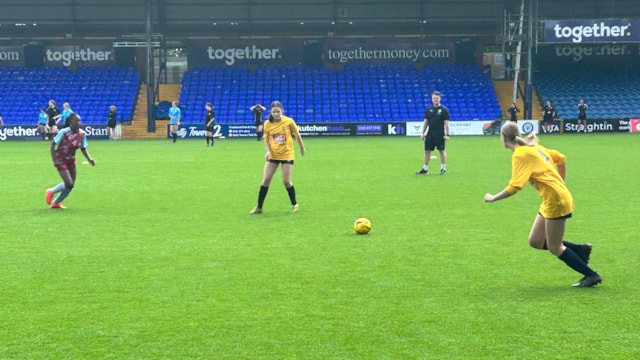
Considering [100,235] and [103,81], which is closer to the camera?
[100,235]

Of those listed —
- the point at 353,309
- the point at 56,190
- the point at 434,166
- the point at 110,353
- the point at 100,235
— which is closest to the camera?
the point at 110,353

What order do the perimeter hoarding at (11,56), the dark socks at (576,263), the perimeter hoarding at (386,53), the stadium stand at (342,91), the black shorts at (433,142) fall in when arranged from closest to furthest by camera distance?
1. the dark socks at (576,263)
2. the black shorts at (433,142)
3. the stadium stand at (342,91)
4. the perimeter hoarding at (11,56)
5. the perimeter hoarding at (386,53)

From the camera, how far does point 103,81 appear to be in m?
54.0

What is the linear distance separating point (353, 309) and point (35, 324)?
2.79 meters

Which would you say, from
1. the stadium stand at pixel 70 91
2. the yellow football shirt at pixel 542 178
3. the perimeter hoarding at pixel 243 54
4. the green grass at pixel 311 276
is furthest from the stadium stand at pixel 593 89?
the yellow football shirt at pixel 542 178

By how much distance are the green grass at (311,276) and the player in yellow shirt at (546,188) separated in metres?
0.35

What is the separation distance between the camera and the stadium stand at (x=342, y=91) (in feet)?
166

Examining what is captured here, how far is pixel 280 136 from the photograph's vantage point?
14672mm

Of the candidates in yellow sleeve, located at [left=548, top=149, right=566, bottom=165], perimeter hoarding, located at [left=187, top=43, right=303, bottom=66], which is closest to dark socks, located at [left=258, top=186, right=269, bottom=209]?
yellow sleeve, located at [left=548, top=149, right=566, bottom=165]

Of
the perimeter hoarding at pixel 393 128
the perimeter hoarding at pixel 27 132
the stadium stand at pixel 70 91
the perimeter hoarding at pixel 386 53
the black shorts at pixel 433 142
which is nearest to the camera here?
the black shorts at pixel 433 142

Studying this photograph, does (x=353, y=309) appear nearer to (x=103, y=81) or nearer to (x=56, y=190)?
(x=56, y=190)

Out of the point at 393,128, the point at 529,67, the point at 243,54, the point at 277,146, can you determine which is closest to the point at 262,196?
the point at 277,146

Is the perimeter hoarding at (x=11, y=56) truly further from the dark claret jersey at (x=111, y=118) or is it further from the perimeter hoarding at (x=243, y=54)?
the dark claret jersey at (x=111, y=118)

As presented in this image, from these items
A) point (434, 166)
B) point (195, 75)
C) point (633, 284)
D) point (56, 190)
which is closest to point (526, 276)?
point (633, 284)
